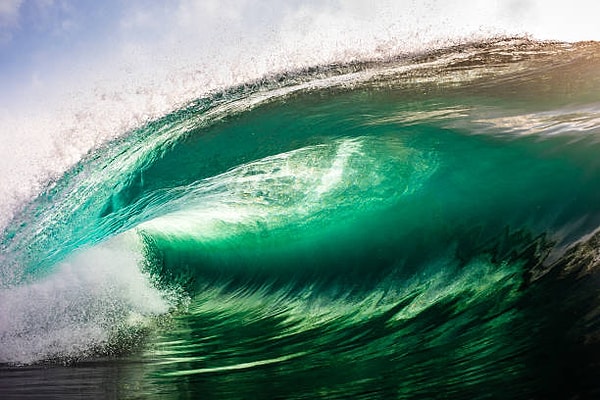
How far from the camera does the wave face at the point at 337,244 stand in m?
2.62

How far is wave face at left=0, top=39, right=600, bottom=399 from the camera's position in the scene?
262 cm

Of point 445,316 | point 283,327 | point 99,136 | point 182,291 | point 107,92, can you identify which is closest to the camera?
point 445,316

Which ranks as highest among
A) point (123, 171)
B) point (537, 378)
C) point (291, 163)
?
point (123, 171)

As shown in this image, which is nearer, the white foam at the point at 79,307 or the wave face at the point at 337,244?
the wave face at the point at 337,244

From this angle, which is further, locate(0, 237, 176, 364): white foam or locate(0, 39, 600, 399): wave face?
locate(0, 237, 176, 364): white foam

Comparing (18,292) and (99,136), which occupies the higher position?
(99,136)

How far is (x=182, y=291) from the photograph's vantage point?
4.82m

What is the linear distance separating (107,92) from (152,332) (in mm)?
3218

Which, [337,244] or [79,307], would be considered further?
[79,307]

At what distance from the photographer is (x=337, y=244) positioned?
390 centimetres

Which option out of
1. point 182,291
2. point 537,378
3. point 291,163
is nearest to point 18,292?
point 182,291

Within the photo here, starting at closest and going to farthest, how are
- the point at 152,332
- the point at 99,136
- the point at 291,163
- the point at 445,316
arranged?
the point at 445,316 < the point at 152,332 < the point at 291,163 < the point at 99,136

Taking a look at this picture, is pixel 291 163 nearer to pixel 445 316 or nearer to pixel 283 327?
pixel 283 327

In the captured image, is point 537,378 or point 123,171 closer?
point 537,378
